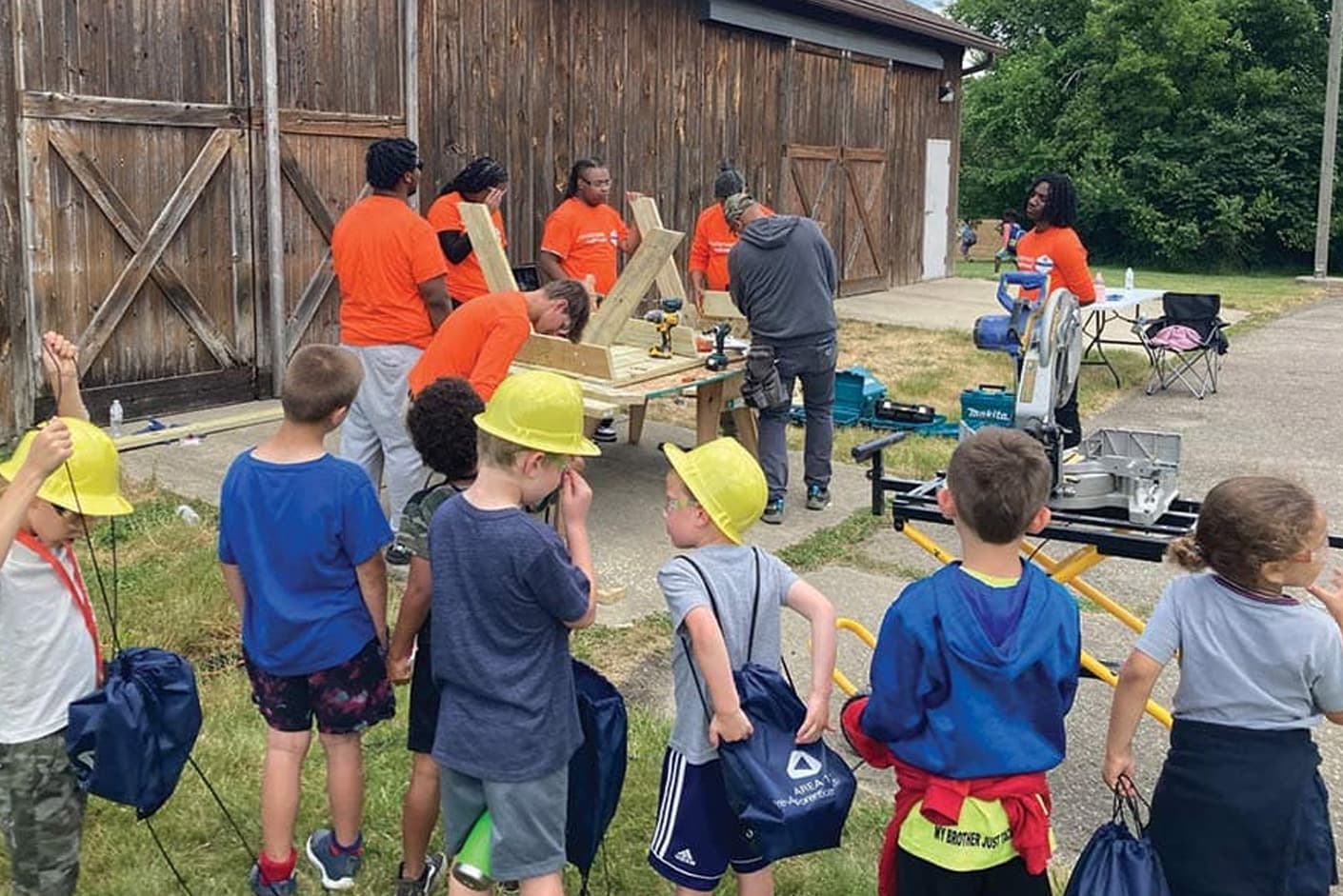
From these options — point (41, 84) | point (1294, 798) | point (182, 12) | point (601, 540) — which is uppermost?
point (182, 12)

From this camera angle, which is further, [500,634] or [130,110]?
[130,110]

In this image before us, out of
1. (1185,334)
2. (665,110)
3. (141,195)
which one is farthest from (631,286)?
(665,110)

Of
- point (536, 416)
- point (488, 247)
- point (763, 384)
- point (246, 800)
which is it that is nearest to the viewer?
point (536, 416)

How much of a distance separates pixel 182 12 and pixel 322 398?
6648 mm

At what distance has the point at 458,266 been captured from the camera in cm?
723

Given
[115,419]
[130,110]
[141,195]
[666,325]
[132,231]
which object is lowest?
[115,419]

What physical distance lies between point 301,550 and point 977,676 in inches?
64.1

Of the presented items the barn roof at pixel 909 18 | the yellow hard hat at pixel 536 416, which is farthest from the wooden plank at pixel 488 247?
the barn roof at pixel 909 18

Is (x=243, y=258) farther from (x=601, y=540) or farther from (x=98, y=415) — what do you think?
(x=601, y=540)

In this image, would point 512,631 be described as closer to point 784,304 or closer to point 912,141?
point 784,304

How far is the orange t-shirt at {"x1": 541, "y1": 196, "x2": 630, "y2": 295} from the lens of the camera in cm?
827

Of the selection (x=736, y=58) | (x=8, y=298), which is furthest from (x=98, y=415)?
(x=736, y=58)

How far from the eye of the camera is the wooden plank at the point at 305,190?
955 centimetres

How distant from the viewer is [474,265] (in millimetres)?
7289
